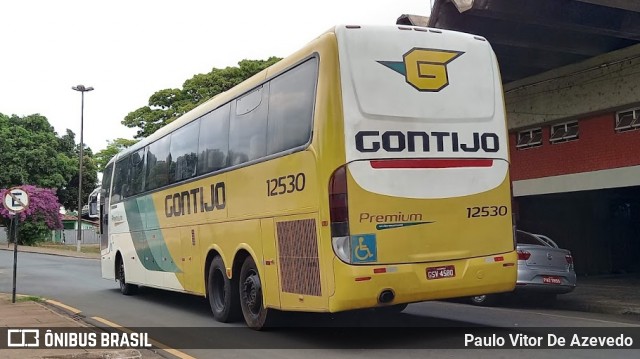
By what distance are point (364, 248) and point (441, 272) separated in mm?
1073

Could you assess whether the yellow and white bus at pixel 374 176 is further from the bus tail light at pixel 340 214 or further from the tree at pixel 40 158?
the tree at pixel 40 158

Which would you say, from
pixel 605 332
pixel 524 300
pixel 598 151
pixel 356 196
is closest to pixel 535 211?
pixel 598 151

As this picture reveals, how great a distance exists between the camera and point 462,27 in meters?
15.0

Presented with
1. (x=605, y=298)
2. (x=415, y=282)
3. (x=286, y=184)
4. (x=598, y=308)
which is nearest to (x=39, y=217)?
(x=605, y=298)

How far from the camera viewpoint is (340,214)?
24.4ft

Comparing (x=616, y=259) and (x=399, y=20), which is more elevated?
(x=399, y=20)

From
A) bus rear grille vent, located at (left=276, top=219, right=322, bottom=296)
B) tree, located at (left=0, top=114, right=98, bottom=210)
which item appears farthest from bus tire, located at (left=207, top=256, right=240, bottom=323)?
tree, located at (left=0, top=114, right=98, bottom=210)

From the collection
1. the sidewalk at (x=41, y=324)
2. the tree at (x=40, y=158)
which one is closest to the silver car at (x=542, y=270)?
the sidewalk at (x=41, y=324)

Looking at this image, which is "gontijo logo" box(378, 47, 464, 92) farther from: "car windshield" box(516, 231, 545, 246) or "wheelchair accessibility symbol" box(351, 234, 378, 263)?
"car windshield" box(516, 231, 545, 246)

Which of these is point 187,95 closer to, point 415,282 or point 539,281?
point 539,281

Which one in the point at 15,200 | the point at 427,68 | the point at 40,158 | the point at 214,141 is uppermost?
the point at 40,158

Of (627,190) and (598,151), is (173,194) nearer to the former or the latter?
(598,151)

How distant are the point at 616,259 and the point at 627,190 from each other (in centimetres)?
238

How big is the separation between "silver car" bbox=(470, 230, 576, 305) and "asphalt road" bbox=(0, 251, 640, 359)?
0.44 metres
